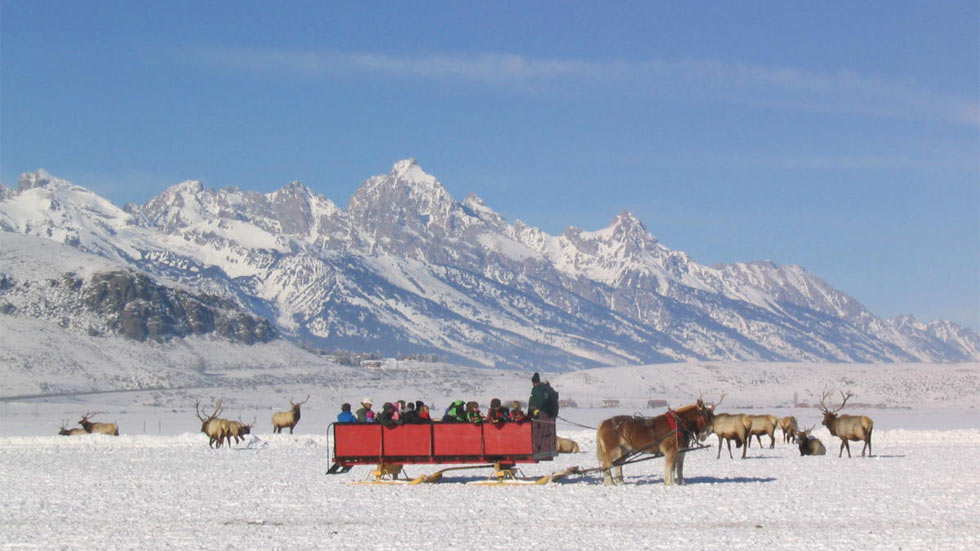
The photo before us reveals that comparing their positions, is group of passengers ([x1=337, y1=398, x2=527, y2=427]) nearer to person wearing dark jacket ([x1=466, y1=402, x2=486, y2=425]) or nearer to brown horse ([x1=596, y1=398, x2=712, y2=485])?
person wearing dark jacket ([x1=466, y1=402, x2=486, y2=425])

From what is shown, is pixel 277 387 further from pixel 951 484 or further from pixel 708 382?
pixel 951 484

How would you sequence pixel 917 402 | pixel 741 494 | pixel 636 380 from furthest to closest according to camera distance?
pixel 636 380, pixel 917 402, pixel 741 494

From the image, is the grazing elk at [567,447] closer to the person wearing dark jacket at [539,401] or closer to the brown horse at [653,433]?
the person wearing dark jacket at [539,401]

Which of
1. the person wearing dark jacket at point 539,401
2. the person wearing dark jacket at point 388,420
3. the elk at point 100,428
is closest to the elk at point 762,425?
the person wearing dark jacket at point 539,401

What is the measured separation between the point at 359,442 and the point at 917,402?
106767mm

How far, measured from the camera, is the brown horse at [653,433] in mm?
23078

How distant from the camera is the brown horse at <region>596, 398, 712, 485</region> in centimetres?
2308

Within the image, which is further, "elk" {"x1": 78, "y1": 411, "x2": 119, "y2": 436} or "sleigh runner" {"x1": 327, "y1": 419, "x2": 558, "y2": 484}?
"elk" {"x1": 78, "y1": 411, "x2": 119, "y2": 436}

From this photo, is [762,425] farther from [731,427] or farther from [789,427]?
[731,427]

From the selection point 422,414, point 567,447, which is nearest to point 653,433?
point 422,414

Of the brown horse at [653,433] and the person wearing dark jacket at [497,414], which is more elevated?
the person wearing dark jacket at [497,414]

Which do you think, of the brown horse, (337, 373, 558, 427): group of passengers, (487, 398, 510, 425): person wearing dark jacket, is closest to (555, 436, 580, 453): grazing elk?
(337, 373, 558, 427): group of passengers

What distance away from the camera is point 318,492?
23266mm

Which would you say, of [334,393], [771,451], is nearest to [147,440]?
[771,451]
